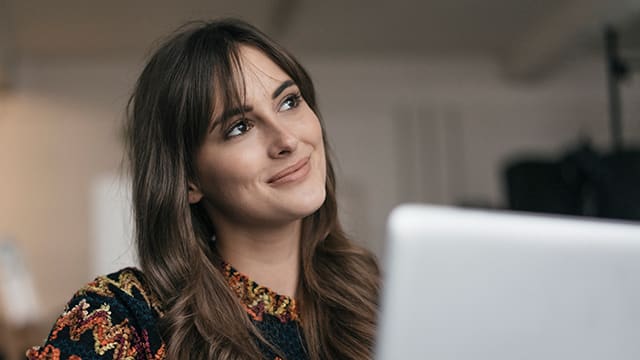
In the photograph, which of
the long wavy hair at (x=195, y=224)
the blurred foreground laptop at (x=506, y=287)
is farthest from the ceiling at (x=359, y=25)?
the blurred foreground laptop at (x=506, y=287)

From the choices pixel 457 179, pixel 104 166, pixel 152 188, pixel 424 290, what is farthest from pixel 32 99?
pixel 424 290

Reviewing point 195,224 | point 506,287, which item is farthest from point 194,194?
point 506,287

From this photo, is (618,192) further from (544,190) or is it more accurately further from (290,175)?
(290,175)

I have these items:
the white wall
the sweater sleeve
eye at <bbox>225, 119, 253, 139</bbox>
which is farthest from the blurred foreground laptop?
the white wall

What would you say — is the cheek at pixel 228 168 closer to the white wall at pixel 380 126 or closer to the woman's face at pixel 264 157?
the woman's face at pixel 264 157

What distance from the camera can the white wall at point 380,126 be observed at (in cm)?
779

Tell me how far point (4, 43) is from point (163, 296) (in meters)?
5.93

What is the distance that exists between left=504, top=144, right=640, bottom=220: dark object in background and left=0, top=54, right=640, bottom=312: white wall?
2.98 metres

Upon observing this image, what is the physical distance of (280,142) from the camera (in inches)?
53.8

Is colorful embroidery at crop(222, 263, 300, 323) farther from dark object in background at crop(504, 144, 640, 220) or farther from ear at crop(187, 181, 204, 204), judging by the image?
dark object in background at crop(504, 144, 640, 220)

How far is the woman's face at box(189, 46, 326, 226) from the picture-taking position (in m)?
1.37

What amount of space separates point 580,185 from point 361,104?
3682mm

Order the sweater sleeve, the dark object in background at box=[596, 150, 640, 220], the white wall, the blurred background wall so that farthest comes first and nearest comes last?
the white wall
the blurred background wall
the dark object in background at box=[596, 150, 640, 220]
the sweater sleeve

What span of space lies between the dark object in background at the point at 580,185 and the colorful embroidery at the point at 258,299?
309 centimetres
